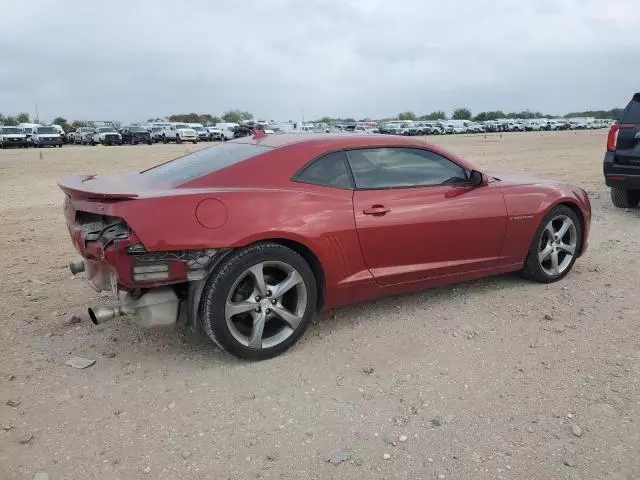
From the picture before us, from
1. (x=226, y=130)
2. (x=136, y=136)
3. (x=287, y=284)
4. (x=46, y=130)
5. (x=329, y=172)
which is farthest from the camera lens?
(x=226, y=130)

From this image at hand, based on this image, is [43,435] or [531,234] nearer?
[43,435]

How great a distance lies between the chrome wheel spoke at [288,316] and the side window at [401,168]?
1056mm

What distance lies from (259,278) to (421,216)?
137 cm

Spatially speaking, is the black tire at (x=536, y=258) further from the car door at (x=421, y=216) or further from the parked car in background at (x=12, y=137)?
the parked car in background at (x=12, y=137)

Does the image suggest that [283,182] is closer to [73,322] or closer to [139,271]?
[139,271]

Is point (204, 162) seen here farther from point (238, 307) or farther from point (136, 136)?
point (136, 136)

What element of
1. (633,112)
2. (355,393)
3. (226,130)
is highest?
(226,130)

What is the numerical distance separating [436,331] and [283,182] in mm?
1558

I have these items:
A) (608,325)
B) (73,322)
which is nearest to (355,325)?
(608,325)

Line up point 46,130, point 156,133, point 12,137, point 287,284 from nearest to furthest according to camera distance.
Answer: point 287,284
point 12,137
point 46,130
point 156,133

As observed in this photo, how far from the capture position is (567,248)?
5.16 metres

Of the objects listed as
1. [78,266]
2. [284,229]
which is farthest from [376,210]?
[78,266]

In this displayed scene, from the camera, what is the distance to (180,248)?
3.31 metres

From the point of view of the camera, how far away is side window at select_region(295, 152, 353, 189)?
3.92m
